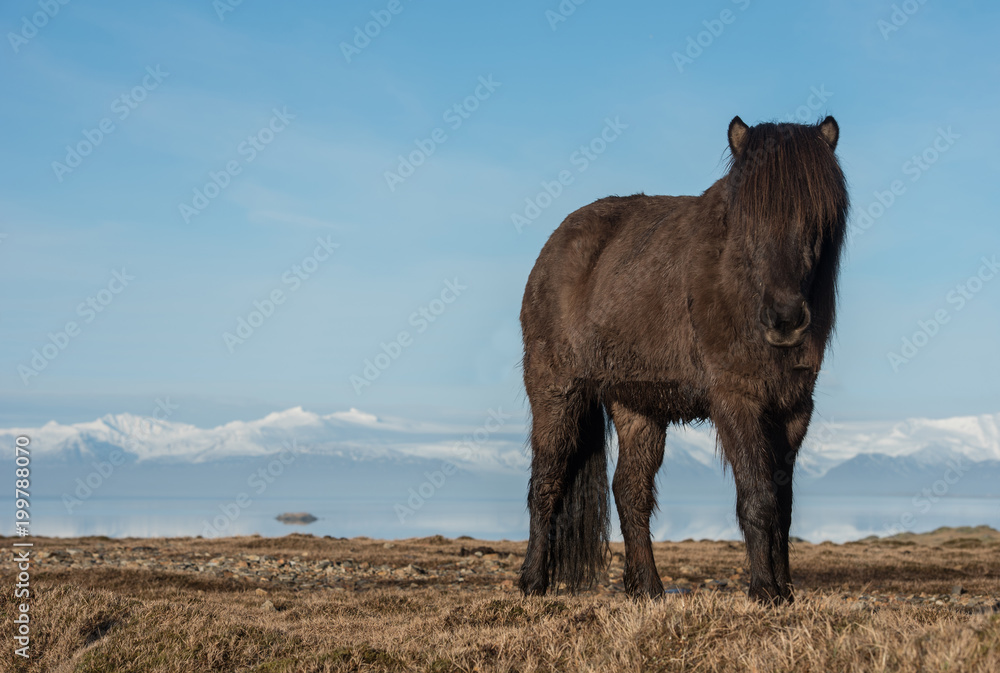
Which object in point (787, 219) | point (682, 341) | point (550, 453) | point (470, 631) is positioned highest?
point (787, 219)

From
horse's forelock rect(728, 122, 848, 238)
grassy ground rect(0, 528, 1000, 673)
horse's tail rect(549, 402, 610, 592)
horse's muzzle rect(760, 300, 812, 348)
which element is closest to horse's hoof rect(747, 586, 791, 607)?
grassy ground rect(0, 528, 1000, 673)

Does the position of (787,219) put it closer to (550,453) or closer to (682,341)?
(682,341)

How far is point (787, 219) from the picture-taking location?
6023 millimetres

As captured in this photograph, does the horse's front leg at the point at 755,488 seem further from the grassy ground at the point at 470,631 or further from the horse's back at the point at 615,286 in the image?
the horse's back at the point at 615,286

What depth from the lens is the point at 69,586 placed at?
7.07 m

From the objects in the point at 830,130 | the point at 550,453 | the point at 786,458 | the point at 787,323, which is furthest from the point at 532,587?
the point at 830,130

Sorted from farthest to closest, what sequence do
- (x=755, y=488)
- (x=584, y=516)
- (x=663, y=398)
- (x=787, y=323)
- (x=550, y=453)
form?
(x=584, y=516) < (x=550, y=453) < (x=663, y=398) < (x=755, y=488) < (x=787, y=323)

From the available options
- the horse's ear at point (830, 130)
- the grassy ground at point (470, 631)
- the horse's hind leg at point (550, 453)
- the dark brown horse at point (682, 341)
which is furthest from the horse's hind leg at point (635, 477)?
the horse's ear at point (830, 130)

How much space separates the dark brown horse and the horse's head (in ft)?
0.04

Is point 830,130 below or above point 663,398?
above

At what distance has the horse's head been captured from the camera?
5938 mm

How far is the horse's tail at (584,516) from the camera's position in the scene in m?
8.74

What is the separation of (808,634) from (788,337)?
2.43m

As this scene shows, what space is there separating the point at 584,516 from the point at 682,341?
2.79 m
